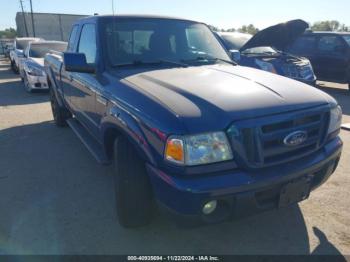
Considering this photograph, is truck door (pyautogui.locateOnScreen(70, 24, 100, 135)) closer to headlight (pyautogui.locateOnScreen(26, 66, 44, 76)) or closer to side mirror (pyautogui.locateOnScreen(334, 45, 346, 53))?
headlight (pyautogui.locateOnScreen(26, 66, 44, 76))

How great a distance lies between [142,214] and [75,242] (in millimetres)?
671

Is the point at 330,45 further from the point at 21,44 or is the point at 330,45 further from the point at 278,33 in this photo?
the point at 21,44

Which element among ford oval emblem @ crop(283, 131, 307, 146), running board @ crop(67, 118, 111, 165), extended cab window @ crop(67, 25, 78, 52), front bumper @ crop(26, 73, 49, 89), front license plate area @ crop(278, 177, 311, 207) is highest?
extended cab window @ crop(67, 25, 78, 52)

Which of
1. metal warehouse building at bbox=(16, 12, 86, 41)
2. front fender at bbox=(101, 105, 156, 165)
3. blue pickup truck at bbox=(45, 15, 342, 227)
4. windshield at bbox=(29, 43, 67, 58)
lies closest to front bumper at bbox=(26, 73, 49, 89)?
windshield at bbox=(29, 43, 67, 58)

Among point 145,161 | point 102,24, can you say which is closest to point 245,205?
point 145,161

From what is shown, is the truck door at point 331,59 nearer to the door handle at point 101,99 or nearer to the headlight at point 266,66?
the headlight at point 266,66

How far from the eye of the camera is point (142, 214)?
2.59 metres

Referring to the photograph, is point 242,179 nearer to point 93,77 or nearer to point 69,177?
point 93,77

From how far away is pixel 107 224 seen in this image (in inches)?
117

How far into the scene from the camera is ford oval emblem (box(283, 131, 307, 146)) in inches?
90.0

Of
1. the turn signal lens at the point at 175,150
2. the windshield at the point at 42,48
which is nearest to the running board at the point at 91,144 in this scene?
the turn signal lens at the point at 175,150

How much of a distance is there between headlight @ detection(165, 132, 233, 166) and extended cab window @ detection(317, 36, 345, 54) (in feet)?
29.0

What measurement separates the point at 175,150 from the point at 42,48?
1009 cm

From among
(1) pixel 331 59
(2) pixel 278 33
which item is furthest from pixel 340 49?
(2) pixel 278 33
